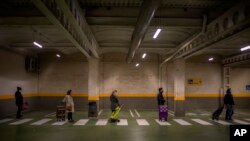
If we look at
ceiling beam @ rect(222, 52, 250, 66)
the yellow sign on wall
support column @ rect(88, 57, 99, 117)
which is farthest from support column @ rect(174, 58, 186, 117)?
the yellow sign on wall

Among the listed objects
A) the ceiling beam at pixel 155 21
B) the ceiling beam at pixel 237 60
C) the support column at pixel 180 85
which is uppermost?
the ceiling beam at pixel 155 21

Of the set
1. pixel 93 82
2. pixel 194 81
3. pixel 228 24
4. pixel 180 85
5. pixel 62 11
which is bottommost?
pixel 180 85

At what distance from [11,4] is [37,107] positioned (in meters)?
16.9

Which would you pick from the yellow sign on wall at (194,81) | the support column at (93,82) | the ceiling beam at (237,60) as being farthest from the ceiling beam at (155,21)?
the yellow sign on wall at (194,81)

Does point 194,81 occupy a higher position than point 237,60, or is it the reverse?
point 237,60

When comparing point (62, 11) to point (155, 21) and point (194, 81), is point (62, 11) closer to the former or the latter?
point (155, 21)

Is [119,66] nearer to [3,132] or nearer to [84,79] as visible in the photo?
[84,79]

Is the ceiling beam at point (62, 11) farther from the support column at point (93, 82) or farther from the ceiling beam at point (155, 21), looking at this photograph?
the support column at point (93, 82)

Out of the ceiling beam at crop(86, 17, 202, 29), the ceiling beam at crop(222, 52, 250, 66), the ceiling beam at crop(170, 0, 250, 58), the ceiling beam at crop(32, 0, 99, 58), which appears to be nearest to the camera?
the ceiling beam at crop(32, 0, 99, 58)

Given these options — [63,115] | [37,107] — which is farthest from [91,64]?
[37,107]

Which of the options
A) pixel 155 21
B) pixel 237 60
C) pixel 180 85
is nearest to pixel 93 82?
pixel 180 85

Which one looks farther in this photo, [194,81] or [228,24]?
[194,81]

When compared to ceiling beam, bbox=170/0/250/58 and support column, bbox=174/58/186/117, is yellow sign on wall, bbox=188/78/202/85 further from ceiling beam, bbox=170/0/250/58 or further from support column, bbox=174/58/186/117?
ceiling beam, bbox=170/0/250/58

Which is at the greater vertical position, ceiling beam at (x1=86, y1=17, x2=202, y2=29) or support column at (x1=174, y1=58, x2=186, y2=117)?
ceiling beam at (x1=86, y1=17, x2=202, y2=29)
